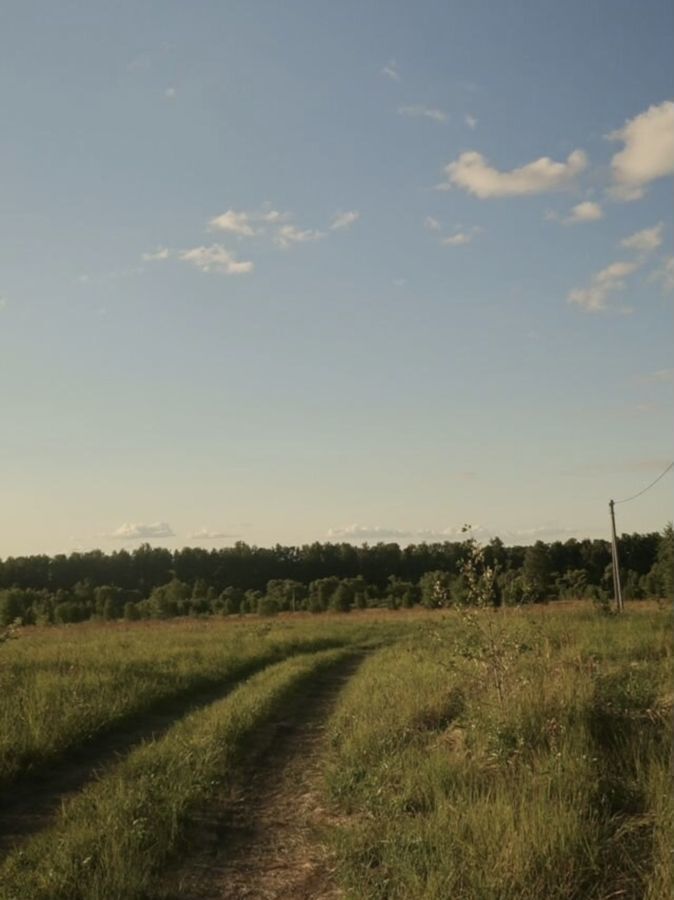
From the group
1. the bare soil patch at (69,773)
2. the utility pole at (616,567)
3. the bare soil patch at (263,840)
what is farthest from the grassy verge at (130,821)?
the utility pole at (616,567)

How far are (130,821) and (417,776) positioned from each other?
7.51ft

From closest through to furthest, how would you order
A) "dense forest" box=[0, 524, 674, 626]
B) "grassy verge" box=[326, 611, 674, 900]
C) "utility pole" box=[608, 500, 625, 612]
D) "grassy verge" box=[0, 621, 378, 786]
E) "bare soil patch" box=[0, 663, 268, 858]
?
"grassy verge" box=[326, 611, 674, 900]
"bare soil patch" box=[0, 663, 268, 858]
"grassy verge" box=[0, 621, 378, 786]
"utility pole" box=[608, 500, 625, 612]
"dense forest" box=[0, 524, 674, 626]

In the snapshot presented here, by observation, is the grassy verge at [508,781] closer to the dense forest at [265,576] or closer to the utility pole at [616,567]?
the utility pole at [616,567]

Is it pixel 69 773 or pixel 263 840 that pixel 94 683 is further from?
pixel 263 840

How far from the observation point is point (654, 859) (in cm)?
446

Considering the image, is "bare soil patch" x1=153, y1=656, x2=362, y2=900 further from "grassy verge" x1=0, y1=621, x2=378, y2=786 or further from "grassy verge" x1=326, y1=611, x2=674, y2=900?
"grassy verge" x1=0, y1=621, x2=378, y2=786

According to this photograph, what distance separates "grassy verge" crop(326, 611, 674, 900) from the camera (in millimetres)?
4562

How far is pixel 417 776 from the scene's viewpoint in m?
6.57

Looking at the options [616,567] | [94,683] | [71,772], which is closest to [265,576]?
[616,567]

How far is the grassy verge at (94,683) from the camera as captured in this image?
30.0ft

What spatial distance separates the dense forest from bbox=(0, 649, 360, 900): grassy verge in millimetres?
43527

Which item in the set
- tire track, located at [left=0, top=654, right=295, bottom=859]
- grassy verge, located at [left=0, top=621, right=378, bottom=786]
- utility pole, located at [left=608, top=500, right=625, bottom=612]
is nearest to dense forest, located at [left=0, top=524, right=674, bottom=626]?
utility pole, located at [left=608, top=500, right=625, bottom=612]

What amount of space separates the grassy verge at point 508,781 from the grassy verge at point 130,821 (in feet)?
4.04

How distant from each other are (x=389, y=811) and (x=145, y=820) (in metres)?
1.82
